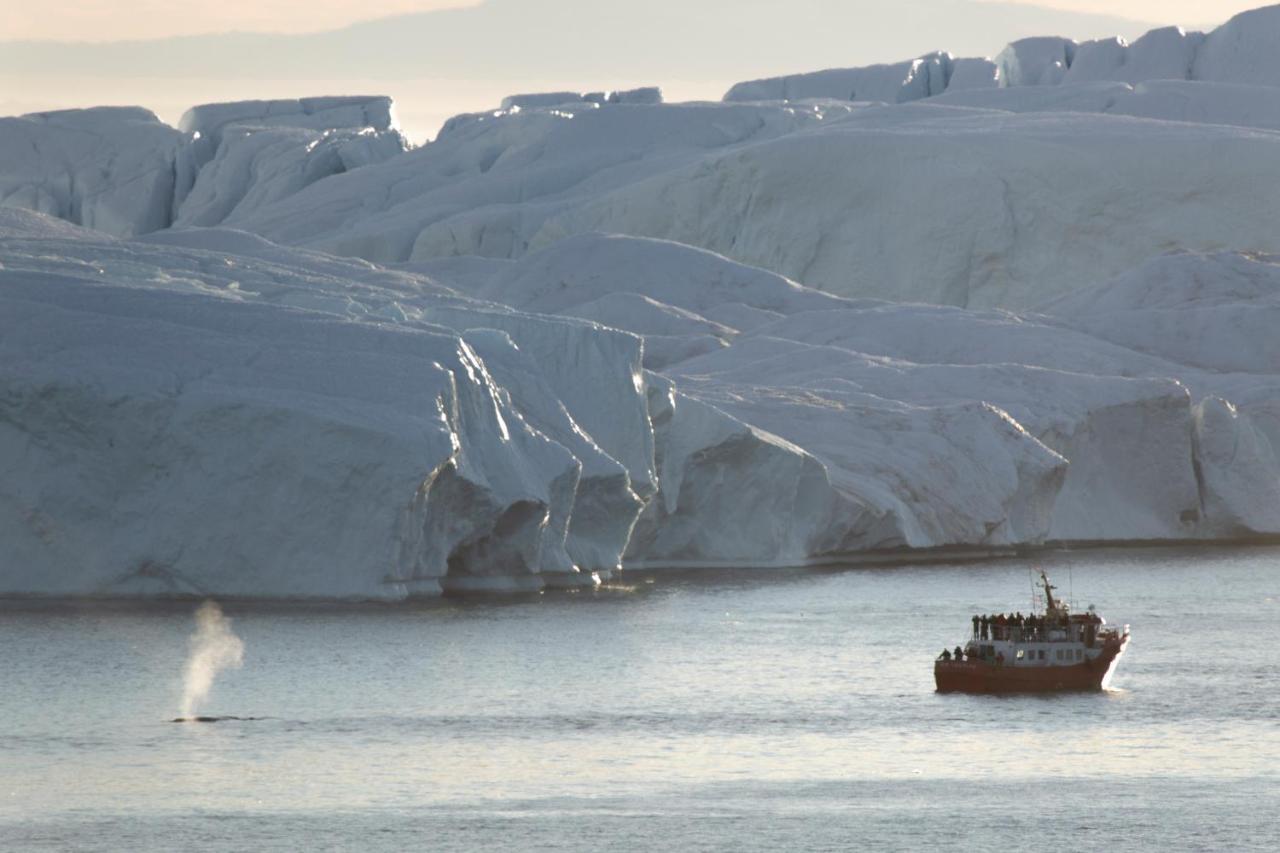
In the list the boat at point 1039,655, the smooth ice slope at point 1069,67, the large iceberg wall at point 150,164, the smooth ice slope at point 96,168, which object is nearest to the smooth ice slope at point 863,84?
the smooth ice slope at point 1069,67

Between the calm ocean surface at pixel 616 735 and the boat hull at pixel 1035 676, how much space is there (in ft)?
1.90

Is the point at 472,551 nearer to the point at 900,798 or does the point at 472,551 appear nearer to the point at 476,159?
the point at 900,798

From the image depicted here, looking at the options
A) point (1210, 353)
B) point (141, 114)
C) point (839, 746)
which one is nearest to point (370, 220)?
point (141, 114)

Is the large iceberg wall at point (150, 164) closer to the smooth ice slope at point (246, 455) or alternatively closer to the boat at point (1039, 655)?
the smooth ice slope at point (246, 455)

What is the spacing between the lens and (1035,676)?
4497 centimetres

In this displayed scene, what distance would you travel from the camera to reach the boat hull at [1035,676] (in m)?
44.0

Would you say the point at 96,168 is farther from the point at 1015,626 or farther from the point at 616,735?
the point at 616,735

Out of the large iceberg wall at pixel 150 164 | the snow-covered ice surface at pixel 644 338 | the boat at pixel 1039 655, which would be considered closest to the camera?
the boat at pixel 1039 655

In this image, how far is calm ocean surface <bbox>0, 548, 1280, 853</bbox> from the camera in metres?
31.0

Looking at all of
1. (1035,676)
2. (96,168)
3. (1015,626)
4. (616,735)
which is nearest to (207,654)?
(616,735)

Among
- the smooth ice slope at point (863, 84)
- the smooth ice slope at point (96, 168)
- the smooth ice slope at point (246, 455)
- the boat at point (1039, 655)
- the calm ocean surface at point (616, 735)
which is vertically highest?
the smooth ice slope at point (863, 84)

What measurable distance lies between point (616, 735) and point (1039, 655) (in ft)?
34.5

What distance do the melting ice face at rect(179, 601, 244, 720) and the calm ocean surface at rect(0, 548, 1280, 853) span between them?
0.33 m

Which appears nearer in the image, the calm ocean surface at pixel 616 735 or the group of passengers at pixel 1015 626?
the calm ocean surface at pixel 616 735
